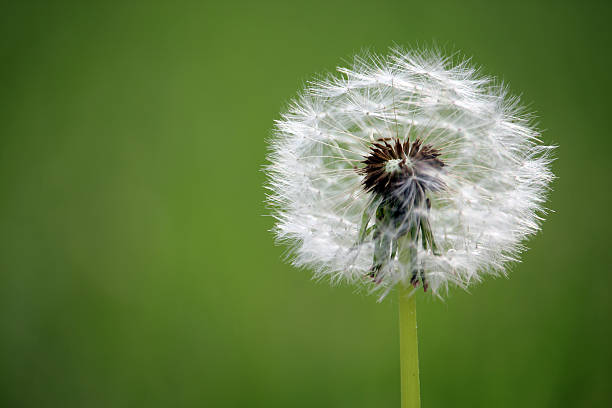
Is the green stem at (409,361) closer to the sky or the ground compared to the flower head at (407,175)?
closer to the ground

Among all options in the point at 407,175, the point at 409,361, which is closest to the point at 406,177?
the point at 407,175

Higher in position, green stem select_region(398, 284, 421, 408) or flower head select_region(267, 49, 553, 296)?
flower head select_region(267, 49, 553, 296)

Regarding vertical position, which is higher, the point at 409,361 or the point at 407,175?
the point at 407,175

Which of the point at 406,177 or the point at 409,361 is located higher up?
the point at 406,177

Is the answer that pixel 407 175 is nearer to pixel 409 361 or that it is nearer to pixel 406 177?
pixel 406 177

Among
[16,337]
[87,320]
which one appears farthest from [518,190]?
[16,337]

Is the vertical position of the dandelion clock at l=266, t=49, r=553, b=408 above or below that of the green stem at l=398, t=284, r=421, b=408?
above
